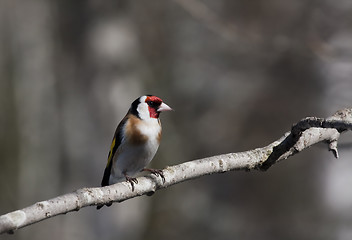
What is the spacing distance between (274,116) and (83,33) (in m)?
4.28

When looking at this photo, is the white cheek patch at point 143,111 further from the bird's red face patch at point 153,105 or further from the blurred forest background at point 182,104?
the blurred forest background at point 182,104

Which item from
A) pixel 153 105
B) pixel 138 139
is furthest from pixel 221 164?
pixel 153 105

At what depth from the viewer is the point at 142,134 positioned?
451 cm

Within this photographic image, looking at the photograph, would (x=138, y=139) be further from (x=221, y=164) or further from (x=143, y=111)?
(x=221, y=164)

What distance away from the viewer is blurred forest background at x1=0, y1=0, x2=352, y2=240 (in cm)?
977

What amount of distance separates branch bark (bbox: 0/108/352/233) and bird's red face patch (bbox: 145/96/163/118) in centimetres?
116

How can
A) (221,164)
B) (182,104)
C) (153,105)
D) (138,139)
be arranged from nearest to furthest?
(221,164)
(138,139)
(153,105)
(182,104)

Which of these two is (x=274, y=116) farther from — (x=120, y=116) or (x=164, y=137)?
(x=120, y=116)

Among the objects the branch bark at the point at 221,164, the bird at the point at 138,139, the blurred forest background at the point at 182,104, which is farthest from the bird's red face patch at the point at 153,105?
the blurred forest background at the point at 182,104

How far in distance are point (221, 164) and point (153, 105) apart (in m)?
1.33

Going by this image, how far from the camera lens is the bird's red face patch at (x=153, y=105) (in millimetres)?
4656

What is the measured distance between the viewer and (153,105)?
4.69 meters

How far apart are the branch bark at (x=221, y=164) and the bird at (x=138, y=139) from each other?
1.00 m

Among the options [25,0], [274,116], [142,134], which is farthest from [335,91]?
[25,0]
